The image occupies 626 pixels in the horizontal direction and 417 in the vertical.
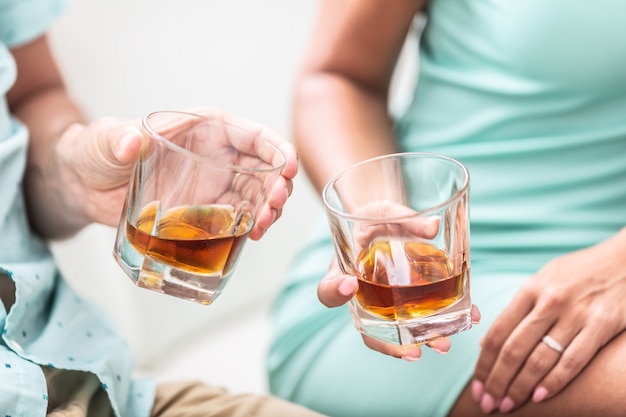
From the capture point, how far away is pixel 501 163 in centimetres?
102

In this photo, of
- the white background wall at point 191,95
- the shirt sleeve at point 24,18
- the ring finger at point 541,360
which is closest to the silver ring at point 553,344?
the ring finger at point 541,360

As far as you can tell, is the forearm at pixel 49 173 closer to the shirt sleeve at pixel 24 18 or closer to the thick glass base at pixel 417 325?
the shirt sleeve at pixel 24 18

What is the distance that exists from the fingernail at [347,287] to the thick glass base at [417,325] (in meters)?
0.04

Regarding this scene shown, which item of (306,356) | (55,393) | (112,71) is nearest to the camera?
(55,393)

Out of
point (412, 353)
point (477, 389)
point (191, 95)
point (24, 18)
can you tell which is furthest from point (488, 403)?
point (191, 95)

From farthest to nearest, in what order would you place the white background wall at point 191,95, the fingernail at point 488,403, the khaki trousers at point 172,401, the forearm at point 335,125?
the white background wall at point 191,95
the forearm at point 335,125
the fingernail at point 488,403
the khaki trousers at point 172,401

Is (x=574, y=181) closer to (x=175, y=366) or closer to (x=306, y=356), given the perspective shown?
(x=306, y=356)

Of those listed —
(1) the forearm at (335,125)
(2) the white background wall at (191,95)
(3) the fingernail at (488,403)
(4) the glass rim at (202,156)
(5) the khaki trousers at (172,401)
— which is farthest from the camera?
(2) the white background wall at (191,95)

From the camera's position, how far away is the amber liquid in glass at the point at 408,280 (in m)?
0.67

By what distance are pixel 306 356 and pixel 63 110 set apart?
36cm

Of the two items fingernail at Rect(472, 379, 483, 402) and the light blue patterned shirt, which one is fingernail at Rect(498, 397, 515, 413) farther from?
the light blue patterned shirt

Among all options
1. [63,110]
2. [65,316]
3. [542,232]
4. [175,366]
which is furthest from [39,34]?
[175,366]

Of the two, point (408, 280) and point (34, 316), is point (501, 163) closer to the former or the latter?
point (408, 280)

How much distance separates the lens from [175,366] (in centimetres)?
147
